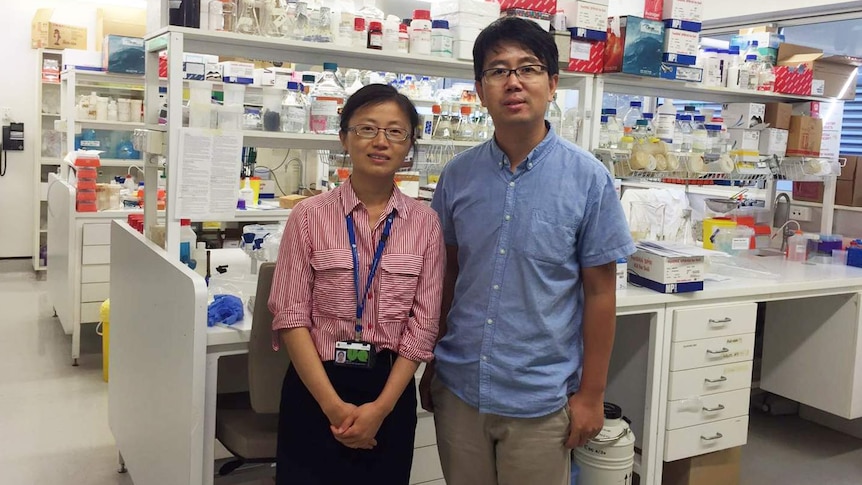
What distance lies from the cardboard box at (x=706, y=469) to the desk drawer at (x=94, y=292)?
304 cm

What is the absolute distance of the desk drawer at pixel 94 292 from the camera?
412 cm

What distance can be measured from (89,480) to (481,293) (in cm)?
202

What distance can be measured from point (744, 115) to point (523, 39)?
2304 millimetres

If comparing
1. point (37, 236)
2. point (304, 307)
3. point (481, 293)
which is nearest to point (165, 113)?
point (304, 307)

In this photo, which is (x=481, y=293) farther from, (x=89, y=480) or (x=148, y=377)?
(x=89, y=480)

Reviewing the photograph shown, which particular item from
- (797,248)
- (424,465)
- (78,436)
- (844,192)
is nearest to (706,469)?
(424,465)

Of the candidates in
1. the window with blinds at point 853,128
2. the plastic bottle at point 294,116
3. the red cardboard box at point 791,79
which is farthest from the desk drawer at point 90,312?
the window with blinds at point 853,128

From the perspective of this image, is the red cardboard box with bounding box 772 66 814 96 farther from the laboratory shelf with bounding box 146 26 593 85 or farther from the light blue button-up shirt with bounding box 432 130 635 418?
the light blue button-up shirt with bounding box 432 130 635 418

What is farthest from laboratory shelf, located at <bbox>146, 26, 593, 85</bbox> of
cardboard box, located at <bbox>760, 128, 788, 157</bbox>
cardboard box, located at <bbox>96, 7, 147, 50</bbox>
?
cardboard box, located at <bbox>96, 7, 147, 50</bbox>

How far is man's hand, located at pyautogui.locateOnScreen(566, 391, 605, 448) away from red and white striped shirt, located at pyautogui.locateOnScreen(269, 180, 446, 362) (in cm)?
33

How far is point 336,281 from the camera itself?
59.9 inches

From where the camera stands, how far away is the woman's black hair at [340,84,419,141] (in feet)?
5.14

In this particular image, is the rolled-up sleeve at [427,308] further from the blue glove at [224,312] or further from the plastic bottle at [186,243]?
the plastic bottle at [186,243]

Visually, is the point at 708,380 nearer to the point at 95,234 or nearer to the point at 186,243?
the point at 186,243
